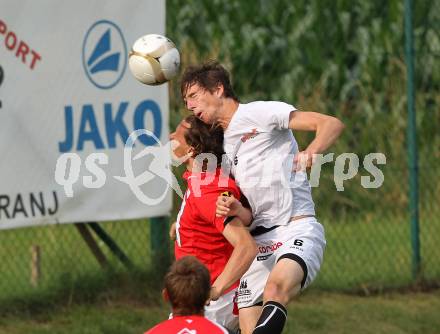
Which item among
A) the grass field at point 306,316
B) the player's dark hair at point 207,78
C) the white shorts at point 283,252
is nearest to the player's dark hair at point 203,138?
the player's dark hair at point 207,78

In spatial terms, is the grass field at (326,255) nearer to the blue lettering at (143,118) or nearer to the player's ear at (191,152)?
the blue lettering at (143,118)

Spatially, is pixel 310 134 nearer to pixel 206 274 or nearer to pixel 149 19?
pixel 149 19

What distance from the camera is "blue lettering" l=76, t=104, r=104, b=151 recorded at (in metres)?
8.39

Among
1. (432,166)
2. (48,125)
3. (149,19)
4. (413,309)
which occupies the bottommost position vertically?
(413,309)

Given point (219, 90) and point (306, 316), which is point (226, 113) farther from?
point (306, 316)

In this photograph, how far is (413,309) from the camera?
30.8 feet

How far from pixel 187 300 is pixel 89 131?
385cm

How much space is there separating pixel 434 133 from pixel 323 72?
1.73m

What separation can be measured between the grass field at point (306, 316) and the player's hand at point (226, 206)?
247 cm

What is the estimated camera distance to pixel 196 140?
20.5ft

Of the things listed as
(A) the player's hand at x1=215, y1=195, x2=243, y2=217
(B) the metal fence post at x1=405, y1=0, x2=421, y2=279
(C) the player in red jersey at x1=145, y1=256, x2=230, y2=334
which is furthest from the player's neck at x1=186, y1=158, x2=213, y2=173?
(B) the metal fence post at x1=405, y1=0, x2=421, y2=279

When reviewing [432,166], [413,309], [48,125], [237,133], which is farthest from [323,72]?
[237,133]

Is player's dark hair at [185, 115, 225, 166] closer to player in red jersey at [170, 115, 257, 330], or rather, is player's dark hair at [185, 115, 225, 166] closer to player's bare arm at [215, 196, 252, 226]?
player in red jersey at [170, 115, 257, 330]

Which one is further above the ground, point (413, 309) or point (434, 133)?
point (434, 133)
